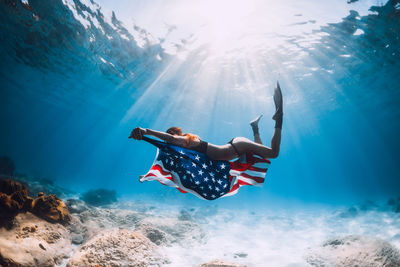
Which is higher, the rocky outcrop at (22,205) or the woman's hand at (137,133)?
the woman's hand at (137,133)

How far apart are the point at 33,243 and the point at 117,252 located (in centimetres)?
162

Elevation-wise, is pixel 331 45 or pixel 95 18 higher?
pixel 331 45

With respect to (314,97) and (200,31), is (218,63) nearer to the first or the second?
(200,31)

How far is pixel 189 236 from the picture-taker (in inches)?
303

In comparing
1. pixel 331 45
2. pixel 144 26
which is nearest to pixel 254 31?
pixel 331 45

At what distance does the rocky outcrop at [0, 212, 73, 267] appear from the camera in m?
2.89

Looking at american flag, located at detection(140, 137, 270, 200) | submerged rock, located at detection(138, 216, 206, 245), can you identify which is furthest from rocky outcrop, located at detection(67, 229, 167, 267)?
submerged rock, located at detection(138, 216, 206, 245)

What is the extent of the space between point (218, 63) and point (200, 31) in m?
4.22

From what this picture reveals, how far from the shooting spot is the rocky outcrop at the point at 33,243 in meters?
2.89

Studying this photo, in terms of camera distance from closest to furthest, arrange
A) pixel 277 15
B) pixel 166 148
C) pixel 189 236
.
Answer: pixel 166 148 < pixel 189 236 < pixel 277 15

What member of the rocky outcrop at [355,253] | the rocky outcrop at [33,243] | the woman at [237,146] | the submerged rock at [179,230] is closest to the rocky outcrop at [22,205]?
the rocky outcrop at [33,243]

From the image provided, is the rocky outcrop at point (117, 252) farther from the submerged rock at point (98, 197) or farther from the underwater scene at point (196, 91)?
the submerged rock at point (98, 197)

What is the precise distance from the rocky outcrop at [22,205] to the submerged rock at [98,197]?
38.2 ft

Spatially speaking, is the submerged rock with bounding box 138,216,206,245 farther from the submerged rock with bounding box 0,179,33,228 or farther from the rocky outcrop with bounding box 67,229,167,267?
the submerged rock with bounding box 0,179,33,228
